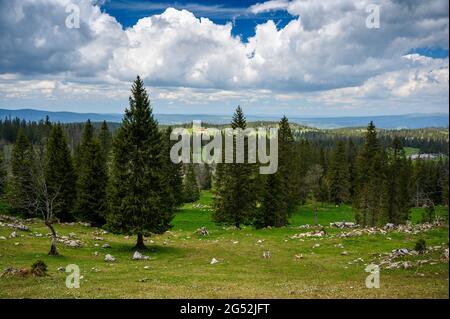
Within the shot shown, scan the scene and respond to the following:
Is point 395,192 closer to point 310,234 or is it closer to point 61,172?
point 310,234

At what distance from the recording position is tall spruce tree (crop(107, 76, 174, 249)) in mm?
38031

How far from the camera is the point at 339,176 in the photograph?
9925 centimetres

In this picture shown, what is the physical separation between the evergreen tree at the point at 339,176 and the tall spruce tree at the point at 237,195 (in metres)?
45.7

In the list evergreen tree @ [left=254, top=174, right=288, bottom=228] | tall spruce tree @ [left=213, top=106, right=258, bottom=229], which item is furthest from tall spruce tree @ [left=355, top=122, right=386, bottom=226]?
tall spruce tree @ [left=213, top=106, right=258, bottom=229]

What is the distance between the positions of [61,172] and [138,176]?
87.1ft

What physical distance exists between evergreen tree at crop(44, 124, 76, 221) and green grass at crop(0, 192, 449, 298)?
6.72 meters

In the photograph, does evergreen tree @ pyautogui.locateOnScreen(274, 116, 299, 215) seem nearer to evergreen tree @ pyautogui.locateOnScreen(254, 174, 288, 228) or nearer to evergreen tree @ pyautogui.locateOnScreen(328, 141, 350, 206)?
evergreen tree @ pyautogui.locateOnScreen(254, 174, 288, 228)

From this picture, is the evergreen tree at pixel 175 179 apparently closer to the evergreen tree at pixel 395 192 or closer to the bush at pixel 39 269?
the evergreen tree at pixel 395 192

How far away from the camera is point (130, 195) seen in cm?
3800

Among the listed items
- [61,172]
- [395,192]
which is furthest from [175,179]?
[395,192]

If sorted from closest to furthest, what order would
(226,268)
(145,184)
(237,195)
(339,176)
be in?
1. (226,268)
2. (145,184)
3. (237,195)
4. (339,176)
